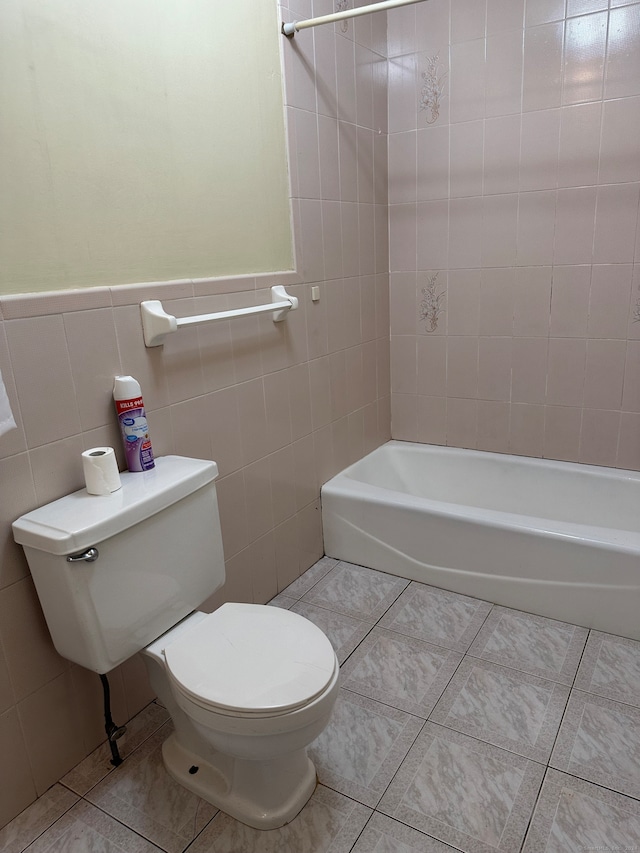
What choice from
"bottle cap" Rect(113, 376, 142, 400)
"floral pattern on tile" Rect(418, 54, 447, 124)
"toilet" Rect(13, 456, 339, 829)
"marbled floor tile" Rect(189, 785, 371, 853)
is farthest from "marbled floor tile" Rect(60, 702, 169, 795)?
"floral pattern on tile" Rect(418, 54, 447, 124)

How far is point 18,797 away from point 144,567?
0.62 m

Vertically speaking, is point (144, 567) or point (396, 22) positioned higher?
point (396, 22)

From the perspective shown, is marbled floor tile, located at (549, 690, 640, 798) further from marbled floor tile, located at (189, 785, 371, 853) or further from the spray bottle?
the spray bottle

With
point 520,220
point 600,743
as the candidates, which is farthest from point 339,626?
point 520,220

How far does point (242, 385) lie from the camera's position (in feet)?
6.09

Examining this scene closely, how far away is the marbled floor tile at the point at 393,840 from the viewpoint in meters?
1.24

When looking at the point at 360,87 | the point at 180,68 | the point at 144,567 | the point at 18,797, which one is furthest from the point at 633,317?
the point at 18,797

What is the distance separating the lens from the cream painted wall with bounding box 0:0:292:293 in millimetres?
1211

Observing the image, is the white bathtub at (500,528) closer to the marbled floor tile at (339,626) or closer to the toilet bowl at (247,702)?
the marbled floor tile at (339,626)

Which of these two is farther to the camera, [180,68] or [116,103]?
[180,68]

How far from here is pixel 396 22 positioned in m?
2.34

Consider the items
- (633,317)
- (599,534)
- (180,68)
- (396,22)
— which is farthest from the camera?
(396,22)

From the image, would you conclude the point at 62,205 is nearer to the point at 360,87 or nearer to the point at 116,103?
the point at 116,103

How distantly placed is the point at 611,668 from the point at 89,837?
1.44 metres
